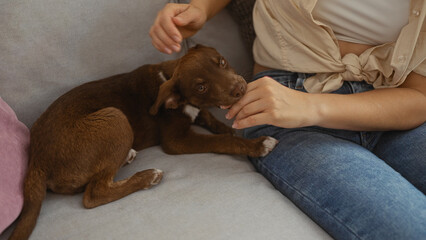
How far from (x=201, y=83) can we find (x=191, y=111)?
1.06 ft

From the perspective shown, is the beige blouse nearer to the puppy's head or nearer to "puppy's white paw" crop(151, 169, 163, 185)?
the puppy's head

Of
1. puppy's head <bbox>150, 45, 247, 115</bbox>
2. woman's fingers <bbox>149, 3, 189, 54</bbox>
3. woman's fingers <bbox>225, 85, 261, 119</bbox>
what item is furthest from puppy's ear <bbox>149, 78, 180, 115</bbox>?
woman's fingers <bbox>225, 85, 261, 119</bbox>

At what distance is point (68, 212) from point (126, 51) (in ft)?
3.35

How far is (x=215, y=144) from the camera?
76.7 inches

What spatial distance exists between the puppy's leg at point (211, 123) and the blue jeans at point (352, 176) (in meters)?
0.38

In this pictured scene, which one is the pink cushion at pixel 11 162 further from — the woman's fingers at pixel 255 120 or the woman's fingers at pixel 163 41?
the woman's fingers at pixel 255 120

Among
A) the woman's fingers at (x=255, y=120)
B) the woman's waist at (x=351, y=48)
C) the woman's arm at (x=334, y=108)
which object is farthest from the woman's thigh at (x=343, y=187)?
the woman's waist at (x=351, y=48)

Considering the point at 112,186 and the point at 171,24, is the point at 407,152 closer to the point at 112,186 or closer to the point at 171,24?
the point at 171,24

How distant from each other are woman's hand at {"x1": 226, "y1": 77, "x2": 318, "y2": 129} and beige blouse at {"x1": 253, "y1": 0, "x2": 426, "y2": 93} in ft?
0.98

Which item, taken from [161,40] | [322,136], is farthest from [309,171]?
[161,40]

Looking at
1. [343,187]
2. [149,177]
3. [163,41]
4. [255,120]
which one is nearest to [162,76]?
[163,41]

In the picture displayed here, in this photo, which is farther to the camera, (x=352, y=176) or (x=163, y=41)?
(x=163, y=41)

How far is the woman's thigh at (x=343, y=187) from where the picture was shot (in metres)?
1.32

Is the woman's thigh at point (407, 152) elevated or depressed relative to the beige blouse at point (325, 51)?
depressed
